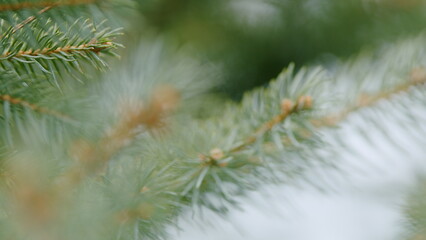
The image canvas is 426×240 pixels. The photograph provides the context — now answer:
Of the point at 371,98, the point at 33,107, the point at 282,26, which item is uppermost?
the point at 282,26

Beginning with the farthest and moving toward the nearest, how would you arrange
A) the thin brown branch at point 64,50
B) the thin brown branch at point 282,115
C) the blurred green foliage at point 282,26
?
1. the blurred green foliage at point 282,26
2. the thin brown branch at point 282,115
3. the thin brown branch at point 64,50

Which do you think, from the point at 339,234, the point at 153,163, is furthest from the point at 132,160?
the point at 339,234

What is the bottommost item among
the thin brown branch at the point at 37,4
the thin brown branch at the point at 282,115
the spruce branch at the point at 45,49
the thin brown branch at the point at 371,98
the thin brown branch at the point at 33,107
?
the thin brown branch at the point at 33,107

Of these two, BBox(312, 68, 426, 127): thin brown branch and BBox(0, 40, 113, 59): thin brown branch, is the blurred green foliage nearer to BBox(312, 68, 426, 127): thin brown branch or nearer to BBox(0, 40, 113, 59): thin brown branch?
BBox(312, 68, 426, 127): thin brown branch

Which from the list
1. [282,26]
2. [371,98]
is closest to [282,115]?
Answer: [371,98]

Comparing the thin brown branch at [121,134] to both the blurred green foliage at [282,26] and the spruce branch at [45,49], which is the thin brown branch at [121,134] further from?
the blurred green foliage at [282,26]

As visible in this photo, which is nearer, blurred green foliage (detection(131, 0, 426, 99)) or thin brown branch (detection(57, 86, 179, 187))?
thin brown branch (detection(57, 86, 179, 187))

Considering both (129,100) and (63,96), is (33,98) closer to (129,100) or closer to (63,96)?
(63,96)

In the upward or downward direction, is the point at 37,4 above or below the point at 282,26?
below

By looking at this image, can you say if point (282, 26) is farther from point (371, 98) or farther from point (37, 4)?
point (37, 4)

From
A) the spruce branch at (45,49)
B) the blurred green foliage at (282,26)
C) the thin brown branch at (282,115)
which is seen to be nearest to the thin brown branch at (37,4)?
the spruce branch at (45,49)

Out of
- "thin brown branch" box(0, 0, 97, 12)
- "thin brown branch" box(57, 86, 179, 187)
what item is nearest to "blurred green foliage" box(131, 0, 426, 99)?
"thin brown branch" box(57, 86, 179, 187)
